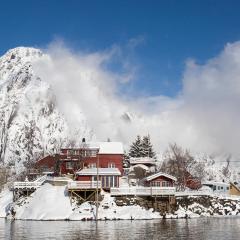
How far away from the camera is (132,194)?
77625 mm

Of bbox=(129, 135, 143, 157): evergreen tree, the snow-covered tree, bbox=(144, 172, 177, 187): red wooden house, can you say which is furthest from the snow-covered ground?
bbox=(129, 135, 143, 157): evergreen tree

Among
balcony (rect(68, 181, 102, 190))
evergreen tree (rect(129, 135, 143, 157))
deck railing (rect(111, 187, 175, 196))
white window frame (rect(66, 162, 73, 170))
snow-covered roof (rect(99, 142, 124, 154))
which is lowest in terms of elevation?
deck railing (rect(111, 187, 175, 196))

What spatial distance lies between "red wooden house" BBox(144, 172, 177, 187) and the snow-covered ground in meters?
7.94

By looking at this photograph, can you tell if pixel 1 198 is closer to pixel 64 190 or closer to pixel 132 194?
pixel 64 190

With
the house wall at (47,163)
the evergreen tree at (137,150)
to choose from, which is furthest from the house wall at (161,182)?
the evergreen tree at (137,150)

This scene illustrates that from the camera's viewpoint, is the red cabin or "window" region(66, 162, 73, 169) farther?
"window" region(66, 162, 73, 169)

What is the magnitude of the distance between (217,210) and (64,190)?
24.8 metres

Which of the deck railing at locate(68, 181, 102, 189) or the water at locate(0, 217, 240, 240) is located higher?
the deck railing at locate(68, 181, 102, 189)

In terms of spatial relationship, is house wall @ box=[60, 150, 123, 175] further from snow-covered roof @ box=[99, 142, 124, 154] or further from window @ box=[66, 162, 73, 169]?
snow-covered roof @ box=[99, 142, 124, 154]

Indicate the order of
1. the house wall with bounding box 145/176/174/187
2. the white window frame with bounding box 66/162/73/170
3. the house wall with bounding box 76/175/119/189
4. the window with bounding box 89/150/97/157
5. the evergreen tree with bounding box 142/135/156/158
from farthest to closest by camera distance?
the evergreen tree with bounding box 142/135/156/158 → the window with bounding box 89/150/97/157 → the white window frame with bounding box 66/162/73/170 → the house wall with bounding box 145/176/174/187 → the house wall with bounding box 76/175/119/189

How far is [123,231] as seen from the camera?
54625 mm

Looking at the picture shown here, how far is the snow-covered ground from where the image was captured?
72.1m

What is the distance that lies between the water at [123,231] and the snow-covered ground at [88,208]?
23.4ft

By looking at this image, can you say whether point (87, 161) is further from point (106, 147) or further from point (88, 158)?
point (106, 147)
